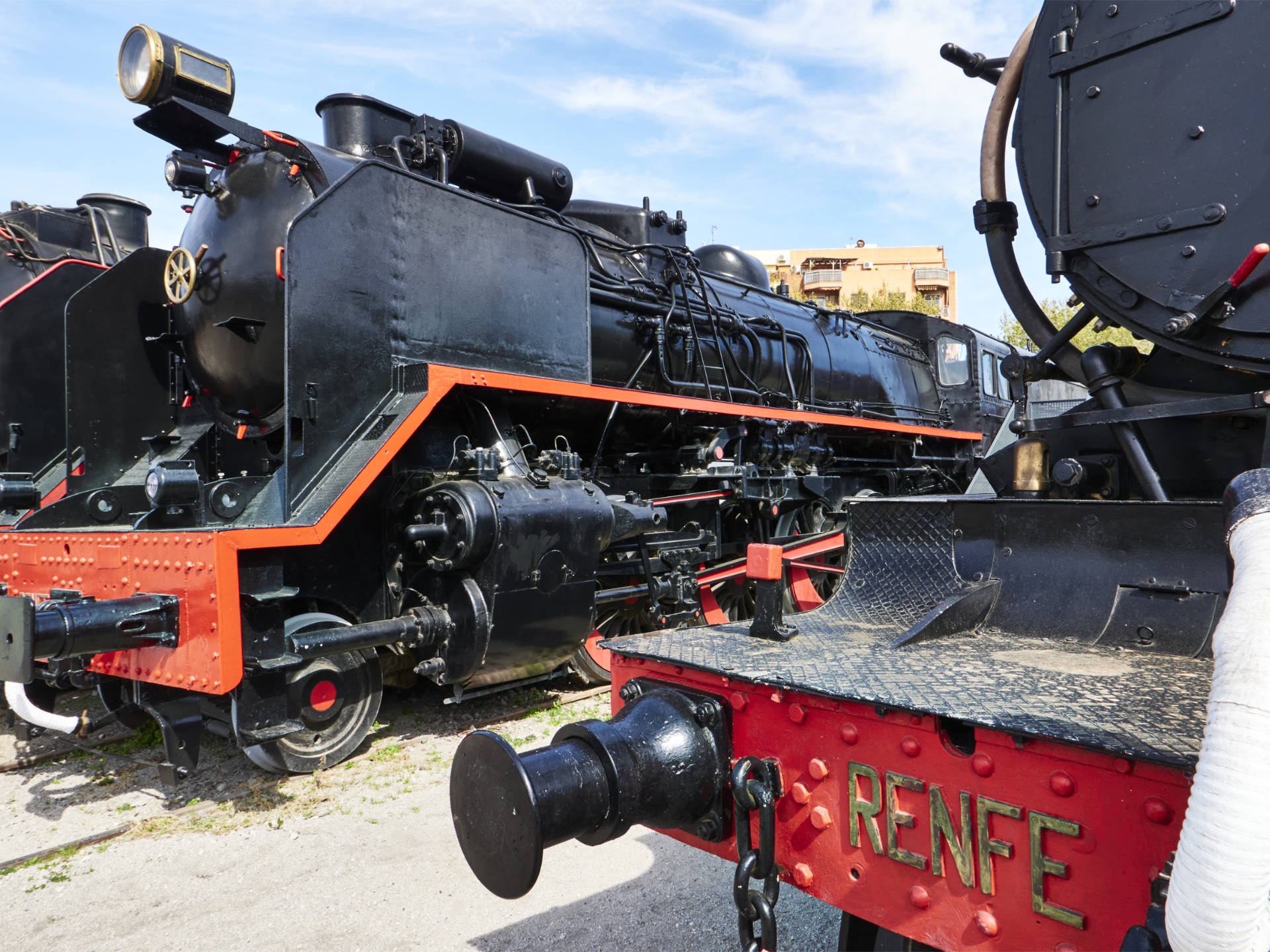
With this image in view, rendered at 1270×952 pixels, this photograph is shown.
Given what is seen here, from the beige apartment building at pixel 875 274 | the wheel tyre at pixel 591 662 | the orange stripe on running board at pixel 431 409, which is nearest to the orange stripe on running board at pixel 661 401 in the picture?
the orange stripe on running board at pixel 431 409

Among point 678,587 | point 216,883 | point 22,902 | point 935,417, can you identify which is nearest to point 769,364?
point 678,587

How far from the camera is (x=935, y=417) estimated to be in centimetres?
812

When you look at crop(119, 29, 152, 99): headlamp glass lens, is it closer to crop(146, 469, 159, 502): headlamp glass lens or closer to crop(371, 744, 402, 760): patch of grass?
crop(146, 469, 159, 502): headlamp glass lens

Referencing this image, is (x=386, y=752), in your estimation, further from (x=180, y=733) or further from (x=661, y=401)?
(x=661, y=401)

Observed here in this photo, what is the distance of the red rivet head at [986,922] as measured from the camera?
116 cm

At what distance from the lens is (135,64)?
3502mm

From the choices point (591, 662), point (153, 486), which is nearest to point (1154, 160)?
point (153, 486)

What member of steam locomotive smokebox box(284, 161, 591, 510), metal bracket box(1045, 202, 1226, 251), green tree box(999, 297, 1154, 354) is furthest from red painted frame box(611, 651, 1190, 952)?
green tree box(999, 297, 1154, 354)

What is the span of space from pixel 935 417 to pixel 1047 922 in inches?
295

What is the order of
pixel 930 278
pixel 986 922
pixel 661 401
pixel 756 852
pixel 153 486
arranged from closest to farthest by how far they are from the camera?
pixel 986 922 < pixel 756 852 < pixel 153 486 < pixel 661 401 < pixel 930 278

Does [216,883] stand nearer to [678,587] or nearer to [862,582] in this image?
[862,582]

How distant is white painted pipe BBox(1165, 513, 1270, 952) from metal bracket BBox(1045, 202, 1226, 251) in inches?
44.5

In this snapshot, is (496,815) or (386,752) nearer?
(496,815)

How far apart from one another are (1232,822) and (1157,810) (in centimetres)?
24
